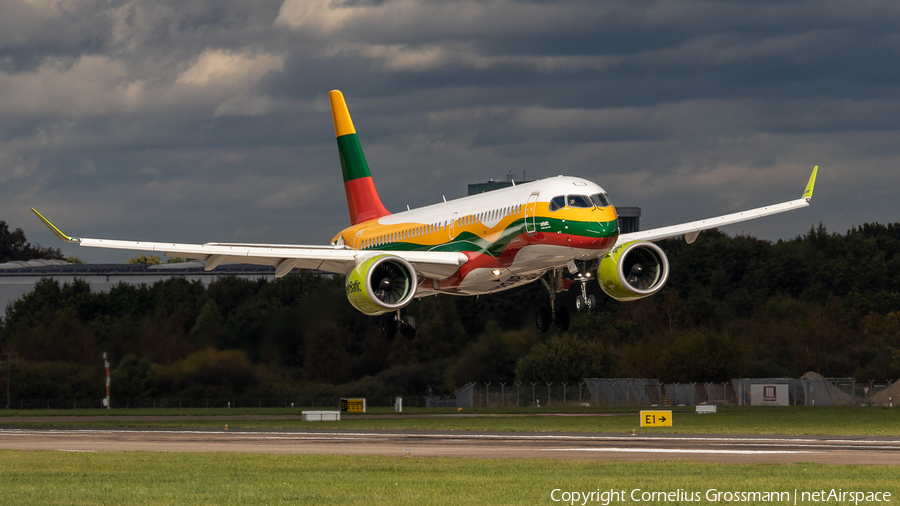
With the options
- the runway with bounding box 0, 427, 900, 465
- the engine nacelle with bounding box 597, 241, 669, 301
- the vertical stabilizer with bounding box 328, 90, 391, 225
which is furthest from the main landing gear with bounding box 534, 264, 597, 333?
the vertical stabilizer with bounding box 328, 90, 391, 225

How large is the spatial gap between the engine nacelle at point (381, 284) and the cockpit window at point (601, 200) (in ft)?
32.2

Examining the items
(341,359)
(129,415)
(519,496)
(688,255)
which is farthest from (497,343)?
(688,255)

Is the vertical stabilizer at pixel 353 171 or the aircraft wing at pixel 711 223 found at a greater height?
the vertical stabilizer at pixel 353 171

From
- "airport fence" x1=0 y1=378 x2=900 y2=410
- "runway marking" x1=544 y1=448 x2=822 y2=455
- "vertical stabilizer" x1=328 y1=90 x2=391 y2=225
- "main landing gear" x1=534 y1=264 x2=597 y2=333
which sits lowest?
"runway marking" x1=544 y1=448 x2=822 y2=455

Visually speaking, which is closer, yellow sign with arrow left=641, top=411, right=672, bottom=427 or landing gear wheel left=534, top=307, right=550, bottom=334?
landing gear wheel left=534, top=307, right=550, bottom=334

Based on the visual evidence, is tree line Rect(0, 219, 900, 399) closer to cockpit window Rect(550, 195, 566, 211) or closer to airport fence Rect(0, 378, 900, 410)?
airport fence Rect(0, 378, 900, 410)

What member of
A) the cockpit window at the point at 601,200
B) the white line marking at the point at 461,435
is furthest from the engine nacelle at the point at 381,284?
the cockpit window at the point at 601,200

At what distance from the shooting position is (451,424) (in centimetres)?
7069

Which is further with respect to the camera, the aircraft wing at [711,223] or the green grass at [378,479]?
the aircraft wing at [711,223]

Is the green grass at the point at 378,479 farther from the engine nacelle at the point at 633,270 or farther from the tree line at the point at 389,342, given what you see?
the tree line at the point at 389,342

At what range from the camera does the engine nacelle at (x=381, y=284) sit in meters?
53.8

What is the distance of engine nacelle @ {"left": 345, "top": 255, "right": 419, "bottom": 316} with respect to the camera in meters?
53.8

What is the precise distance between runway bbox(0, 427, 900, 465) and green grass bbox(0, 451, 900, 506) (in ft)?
13.1

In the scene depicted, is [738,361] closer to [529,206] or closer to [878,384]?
[878,384]
